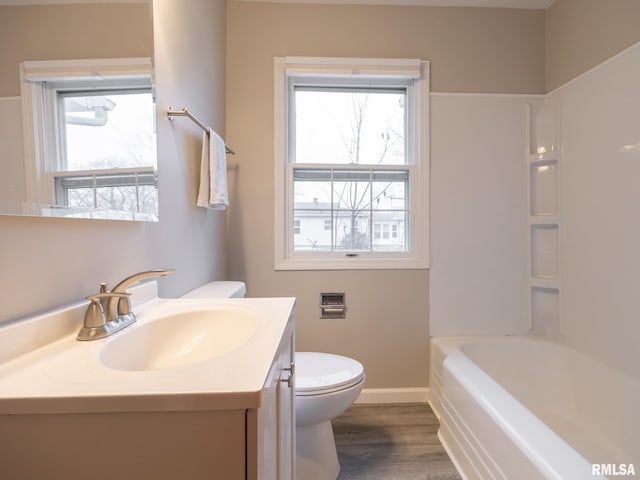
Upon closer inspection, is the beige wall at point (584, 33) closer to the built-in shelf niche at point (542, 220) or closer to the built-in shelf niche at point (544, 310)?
the built-in shelf niche at point (542, 220)

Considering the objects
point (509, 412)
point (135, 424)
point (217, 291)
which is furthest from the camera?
point (217, 291)

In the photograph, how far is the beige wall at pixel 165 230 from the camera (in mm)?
647

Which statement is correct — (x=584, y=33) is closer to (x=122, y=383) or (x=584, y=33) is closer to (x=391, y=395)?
(x=391, y=395)

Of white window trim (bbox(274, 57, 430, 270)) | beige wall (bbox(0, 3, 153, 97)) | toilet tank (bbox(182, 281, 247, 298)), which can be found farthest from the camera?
white window trim (bbox(274, 57, 430, 270))

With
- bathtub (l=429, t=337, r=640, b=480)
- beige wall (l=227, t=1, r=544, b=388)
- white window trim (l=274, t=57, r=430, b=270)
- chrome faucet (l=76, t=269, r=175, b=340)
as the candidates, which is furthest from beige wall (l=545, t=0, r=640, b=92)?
chrome faucet (l=76, t=269, r=175, b=340)

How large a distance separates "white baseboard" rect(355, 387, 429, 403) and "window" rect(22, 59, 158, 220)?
163cm

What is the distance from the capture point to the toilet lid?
1246mm

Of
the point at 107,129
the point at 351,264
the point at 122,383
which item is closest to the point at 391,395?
the point at 351,264

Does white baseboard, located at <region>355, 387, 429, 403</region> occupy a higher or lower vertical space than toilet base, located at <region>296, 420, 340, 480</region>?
lower

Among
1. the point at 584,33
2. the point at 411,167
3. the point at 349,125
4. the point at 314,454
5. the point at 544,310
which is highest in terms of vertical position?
the point at 584,33

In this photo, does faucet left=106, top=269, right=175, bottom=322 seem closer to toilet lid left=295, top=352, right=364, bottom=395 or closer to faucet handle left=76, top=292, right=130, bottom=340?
faucet handle left=76, top=292, right=130, bottom=340

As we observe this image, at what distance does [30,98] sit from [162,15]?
80cm

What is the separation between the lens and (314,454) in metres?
1.34

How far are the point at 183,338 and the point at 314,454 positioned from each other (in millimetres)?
841
